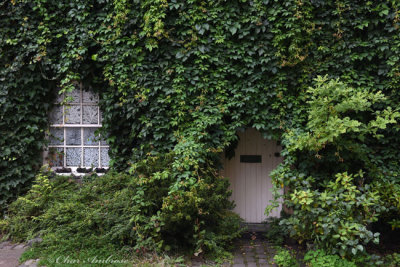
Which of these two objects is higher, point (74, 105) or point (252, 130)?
point (74, 105)

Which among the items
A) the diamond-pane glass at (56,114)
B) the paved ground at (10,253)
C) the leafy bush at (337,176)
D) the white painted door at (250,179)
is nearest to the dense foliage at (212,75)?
the leafy bush at (337,176)

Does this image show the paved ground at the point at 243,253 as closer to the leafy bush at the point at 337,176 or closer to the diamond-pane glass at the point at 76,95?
the leafy bush at the point at 337,176

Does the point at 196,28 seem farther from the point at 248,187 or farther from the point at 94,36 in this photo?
the point at 248,187

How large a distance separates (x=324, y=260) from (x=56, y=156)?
16.9 ft

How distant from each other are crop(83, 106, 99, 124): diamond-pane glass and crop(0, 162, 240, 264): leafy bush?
62.6 inches

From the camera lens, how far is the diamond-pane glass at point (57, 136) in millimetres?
6234

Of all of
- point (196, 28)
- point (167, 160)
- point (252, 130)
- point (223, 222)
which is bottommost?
point (223, 222)

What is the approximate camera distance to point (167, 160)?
4.68 metres

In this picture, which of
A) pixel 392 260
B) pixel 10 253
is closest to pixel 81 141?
pixel 10 253

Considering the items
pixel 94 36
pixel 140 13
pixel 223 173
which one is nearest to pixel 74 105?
pixel 94 36

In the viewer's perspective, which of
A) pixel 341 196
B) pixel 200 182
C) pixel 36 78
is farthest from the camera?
pixel 36 78

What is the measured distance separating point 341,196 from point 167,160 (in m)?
2.42

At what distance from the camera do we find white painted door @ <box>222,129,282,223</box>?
6039 mm

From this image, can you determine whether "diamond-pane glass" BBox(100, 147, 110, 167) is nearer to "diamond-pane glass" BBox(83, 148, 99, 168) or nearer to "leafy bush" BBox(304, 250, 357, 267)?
"diamond-pane glass" BBox(83, 148, 99, 168)
